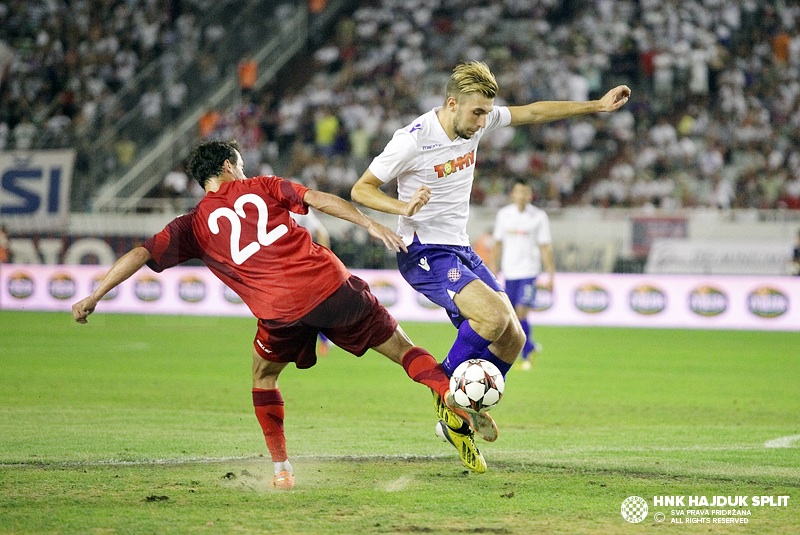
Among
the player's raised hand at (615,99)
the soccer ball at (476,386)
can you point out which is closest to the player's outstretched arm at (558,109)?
the player's raised hand at (615,99)

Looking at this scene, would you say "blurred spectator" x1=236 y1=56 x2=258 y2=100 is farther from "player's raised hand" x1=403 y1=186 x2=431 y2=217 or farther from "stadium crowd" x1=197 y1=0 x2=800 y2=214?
"player's raised hand" x1=403 y1=186 x2=431 y2=217

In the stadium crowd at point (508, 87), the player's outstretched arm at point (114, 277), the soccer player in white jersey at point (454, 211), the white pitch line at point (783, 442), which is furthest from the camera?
the stadium crowd at point (508, 87)

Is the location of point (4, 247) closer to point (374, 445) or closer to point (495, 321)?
point (374, 445)

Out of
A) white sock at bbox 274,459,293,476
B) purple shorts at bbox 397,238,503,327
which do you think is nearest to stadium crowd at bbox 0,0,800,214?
purple shorts at bbox 397,238,503,327

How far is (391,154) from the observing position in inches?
271

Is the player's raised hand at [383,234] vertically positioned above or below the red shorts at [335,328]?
above

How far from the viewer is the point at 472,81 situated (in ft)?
22.7

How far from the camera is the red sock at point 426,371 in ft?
22.3

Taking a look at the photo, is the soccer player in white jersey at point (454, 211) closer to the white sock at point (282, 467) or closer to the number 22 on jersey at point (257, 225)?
the number 22 on jersey at point (257, 225)

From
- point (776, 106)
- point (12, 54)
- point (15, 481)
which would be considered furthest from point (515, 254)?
point (12, 54)

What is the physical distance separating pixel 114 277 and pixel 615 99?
356 centimetres

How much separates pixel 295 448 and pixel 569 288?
42.3 feet

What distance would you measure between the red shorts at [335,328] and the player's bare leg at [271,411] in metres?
0.14

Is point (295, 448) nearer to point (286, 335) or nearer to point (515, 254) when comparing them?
point (286, 335)
